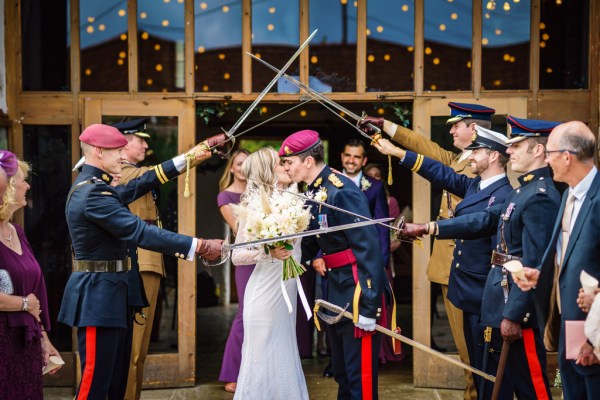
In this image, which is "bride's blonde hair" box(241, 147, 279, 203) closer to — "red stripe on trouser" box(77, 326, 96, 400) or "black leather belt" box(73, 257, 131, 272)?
"black leather belt" box(73, 257, 131, 272)

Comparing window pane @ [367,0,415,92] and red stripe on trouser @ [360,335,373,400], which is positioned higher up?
window pane @ [367,0,415,92]

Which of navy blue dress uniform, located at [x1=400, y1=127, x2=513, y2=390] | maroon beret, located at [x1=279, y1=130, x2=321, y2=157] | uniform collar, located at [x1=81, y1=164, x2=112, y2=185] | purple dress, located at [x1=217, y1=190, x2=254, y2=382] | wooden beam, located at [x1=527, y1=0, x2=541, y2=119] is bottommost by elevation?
purple dress, located at [x1=217, y1=190, x2=254, y2=382]

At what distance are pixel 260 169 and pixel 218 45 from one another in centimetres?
127

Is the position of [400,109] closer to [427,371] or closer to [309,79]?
[309,79]

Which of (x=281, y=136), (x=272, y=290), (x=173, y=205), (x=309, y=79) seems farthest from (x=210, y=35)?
(x=281, y=136)

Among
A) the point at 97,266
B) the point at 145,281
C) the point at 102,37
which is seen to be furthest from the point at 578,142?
the point at 102,37

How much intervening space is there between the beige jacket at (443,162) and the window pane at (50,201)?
261 cm

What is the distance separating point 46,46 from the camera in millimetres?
6539

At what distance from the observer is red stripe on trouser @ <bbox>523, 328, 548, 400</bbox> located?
4.51 metres

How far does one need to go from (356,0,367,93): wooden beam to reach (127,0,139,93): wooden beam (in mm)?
1724

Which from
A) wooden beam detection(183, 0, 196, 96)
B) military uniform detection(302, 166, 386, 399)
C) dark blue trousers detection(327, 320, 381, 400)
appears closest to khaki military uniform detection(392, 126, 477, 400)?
military uniform detection(302, 166, 386, 399)

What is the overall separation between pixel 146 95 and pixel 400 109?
198 cm

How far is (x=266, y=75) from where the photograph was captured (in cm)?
650

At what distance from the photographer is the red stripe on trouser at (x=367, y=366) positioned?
4777 millimetres
